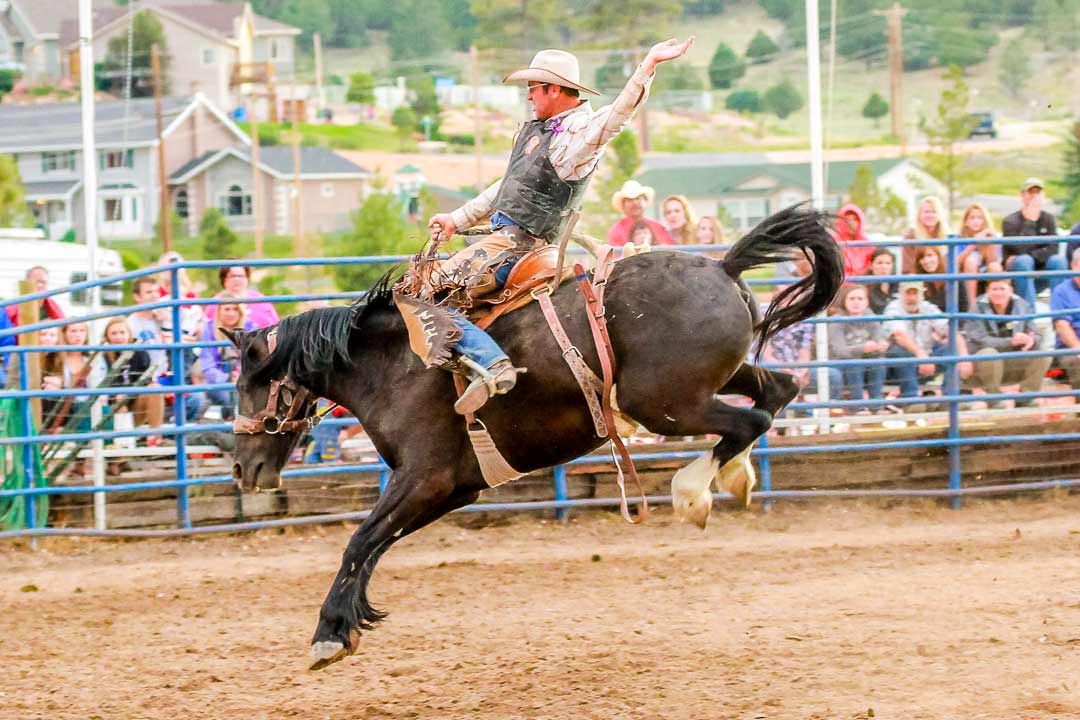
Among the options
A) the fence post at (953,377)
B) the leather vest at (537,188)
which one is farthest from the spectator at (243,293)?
the fence post at (953,377)

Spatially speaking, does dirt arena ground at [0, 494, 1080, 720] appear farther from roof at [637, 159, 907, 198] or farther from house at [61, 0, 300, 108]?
A: house at [61, 0, 300, 108]

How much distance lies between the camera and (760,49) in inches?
2857

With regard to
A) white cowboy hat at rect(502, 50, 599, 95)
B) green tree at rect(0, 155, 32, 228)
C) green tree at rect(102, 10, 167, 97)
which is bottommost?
white cowboy hat at rect(502, 50, 599, 95)

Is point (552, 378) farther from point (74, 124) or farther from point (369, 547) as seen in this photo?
point (74, 124)

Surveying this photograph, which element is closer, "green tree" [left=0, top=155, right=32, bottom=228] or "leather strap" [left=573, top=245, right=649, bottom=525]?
"leather strap" [left=573, top=245, right=649, bottom=525]

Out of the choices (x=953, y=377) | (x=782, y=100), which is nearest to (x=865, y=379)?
(x=953, y=377)

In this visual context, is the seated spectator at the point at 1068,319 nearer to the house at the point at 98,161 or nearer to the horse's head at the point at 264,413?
the horse's head at the point at 264,413

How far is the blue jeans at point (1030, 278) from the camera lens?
31.1ft

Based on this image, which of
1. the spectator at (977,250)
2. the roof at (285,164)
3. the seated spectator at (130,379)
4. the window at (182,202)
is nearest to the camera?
the seated spectator at (130,379)

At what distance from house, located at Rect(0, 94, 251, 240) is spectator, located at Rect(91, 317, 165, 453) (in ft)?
139

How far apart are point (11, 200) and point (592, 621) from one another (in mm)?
39440

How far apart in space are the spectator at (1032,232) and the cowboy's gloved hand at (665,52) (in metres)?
5.39

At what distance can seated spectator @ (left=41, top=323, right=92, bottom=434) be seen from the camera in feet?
29.1

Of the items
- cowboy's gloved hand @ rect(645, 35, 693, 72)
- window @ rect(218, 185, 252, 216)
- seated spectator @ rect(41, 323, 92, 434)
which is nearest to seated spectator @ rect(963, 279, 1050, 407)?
cowboy's gloved hand @ rect(645, 35, 693, 72)
